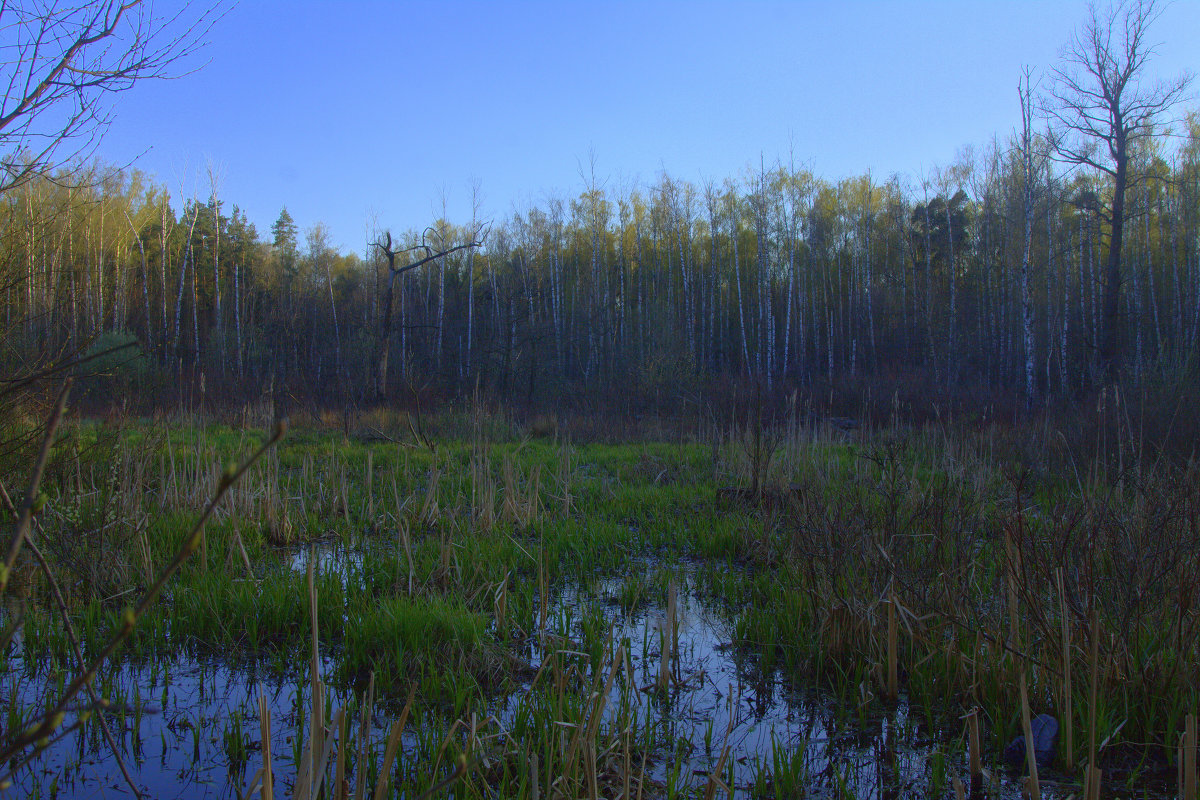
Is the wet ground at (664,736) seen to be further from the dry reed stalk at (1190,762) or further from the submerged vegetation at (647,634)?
the dry reed stalk at (1190,762)

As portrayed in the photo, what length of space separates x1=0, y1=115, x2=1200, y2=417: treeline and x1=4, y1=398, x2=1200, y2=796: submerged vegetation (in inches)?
550

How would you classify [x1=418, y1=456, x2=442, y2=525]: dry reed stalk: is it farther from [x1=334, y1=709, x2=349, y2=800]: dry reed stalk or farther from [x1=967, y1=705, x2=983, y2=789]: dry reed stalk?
[x1=967, y1=705, x2=983, y2=789]: dry reed stalk

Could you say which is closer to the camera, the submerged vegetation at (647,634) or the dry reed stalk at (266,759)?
the dry reed stalk at (266,759)

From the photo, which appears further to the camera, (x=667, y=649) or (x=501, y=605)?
(x=501, y=605)

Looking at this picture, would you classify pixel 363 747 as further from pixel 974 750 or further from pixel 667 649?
pixel 974 750

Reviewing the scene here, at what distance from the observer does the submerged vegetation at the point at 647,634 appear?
2.25 m

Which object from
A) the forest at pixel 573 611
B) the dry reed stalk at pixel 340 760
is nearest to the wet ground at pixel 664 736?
the forest at pixel 573 611

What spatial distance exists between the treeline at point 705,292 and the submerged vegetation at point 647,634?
14.0 metres

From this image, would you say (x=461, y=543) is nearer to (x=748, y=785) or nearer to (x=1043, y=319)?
(x=748, y=785)

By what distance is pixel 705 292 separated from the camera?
34500mm

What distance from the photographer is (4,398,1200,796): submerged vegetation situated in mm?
2250

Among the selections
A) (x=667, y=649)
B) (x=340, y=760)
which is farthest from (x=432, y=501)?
(x=340, y=760)

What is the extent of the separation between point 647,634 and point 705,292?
106 ft

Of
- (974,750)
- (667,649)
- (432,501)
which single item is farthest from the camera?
(432,501)
